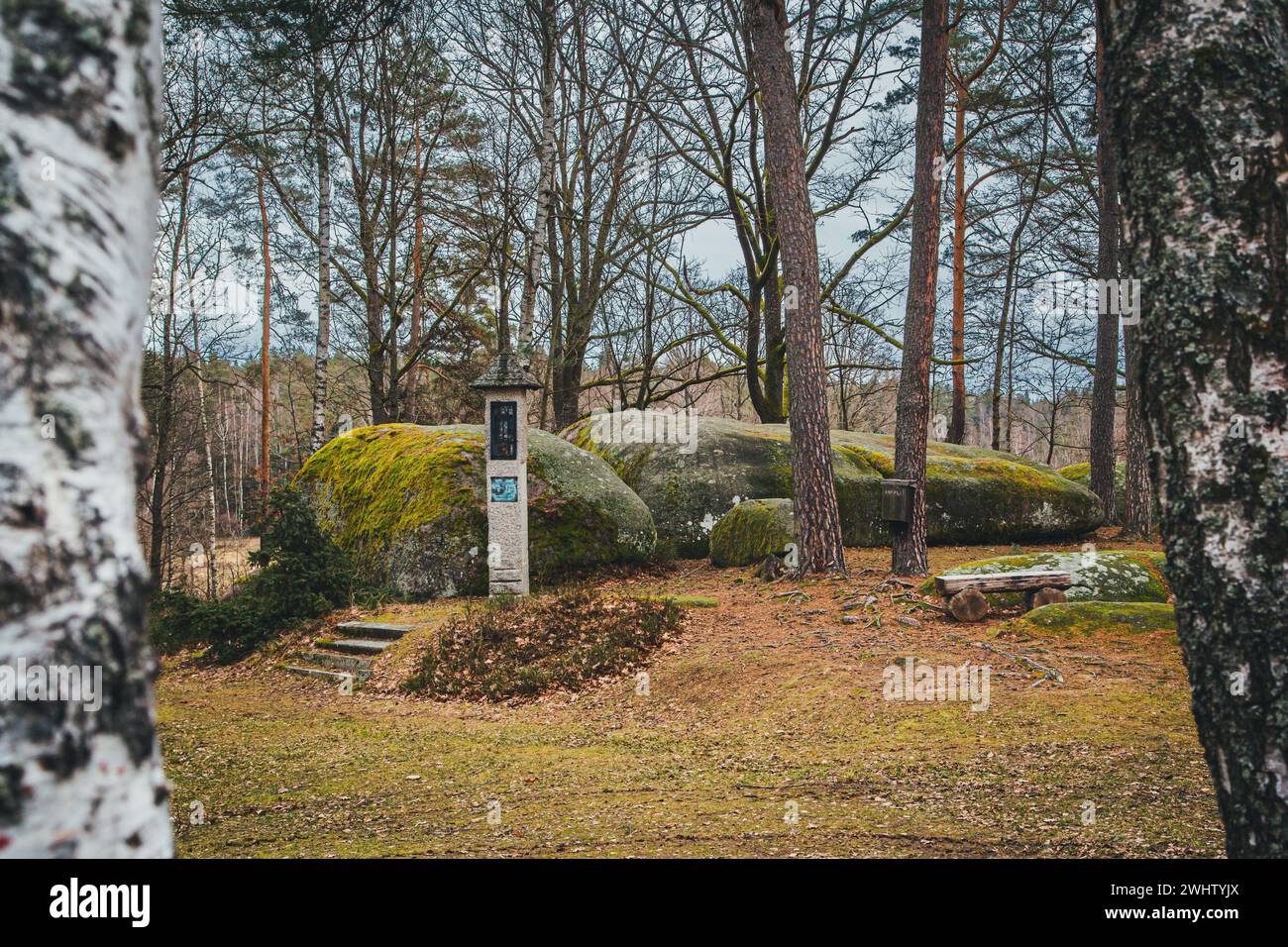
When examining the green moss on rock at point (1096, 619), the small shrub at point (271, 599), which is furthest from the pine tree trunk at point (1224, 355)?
the small shrub at point (271, 599)

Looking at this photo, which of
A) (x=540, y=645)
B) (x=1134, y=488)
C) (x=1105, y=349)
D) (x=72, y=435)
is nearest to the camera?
(x=72, y=435)

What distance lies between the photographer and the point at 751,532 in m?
12.7

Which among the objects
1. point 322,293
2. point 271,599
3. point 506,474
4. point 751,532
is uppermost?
point 322,293

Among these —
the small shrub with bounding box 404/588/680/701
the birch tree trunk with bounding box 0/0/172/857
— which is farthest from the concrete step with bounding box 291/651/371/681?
the birch tree trunk with bounding box 0/0/172/857

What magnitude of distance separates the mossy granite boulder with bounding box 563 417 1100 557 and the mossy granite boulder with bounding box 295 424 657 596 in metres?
1.31

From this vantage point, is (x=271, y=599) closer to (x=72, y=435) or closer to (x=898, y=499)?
(x=898, y=499)

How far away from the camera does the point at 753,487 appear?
1491cm

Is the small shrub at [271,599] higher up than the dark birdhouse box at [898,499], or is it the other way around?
the dark birdhouse box at [898,499]

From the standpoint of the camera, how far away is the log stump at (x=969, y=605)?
8.04 m

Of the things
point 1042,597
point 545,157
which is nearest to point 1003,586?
point 1042,597

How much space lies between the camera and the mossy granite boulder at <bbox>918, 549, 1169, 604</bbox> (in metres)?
8.27

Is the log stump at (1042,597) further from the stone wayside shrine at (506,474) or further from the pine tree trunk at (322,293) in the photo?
the pine tree trunk at (322,293)

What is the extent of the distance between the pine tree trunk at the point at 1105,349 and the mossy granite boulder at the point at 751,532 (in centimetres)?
678

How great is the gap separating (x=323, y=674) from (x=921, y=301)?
821 cm
